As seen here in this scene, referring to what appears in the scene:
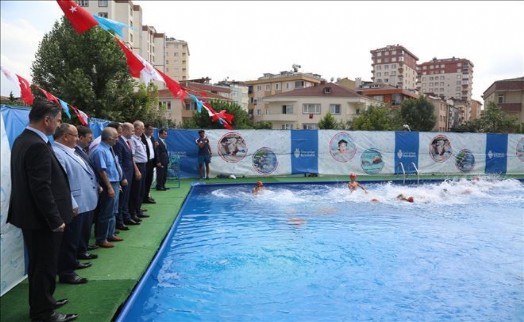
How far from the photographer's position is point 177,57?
378ft

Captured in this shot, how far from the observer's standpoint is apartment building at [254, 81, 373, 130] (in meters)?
53.2

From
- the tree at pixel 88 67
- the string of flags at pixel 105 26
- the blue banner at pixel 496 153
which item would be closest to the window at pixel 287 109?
the tree at pixel 88 67

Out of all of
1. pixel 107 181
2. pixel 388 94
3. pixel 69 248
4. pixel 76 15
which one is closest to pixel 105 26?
pixel 76 15

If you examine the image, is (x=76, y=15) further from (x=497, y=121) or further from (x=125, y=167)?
(x=497, y=121)

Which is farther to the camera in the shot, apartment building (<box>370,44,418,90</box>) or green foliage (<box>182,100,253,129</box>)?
apartment building (<box>370,44,418,90</box>)

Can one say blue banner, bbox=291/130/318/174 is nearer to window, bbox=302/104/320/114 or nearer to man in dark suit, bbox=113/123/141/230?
man in dark suit, bbox=113/123/141/230

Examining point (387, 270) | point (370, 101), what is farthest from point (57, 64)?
point (370, 101)

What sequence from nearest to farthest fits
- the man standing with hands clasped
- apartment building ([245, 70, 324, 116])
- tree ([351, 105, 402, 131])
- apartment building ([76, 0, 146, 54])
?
the man standing with hands clasped, tree ([351, 105, 402, 131]), apartment building ([76, 0, 146, 54]), apartment building ([245, 70, 324, 116])

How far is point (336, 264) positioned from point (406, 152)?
12371 millimetres

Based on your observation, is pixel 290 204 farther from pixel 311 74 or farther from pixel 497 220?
pixel 311 74

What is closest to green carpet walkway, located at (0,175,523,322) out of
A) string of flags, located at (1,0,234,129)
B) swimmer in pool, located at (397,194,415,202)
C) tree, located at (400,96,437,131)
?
string of flags, located at (1,0,234,129)

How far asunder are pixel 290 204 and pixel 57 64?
19444 millimetres

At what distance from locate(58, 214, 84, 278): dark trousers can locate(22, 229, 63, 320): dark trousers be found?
3.32 feet

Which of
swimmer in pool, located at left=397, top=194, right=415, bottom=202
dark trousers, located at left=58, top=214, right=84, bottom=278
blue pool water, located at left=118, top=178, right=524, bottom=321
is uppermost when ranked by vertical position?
dark trousers, located at left=58, top=214, right=84, bottom=278
